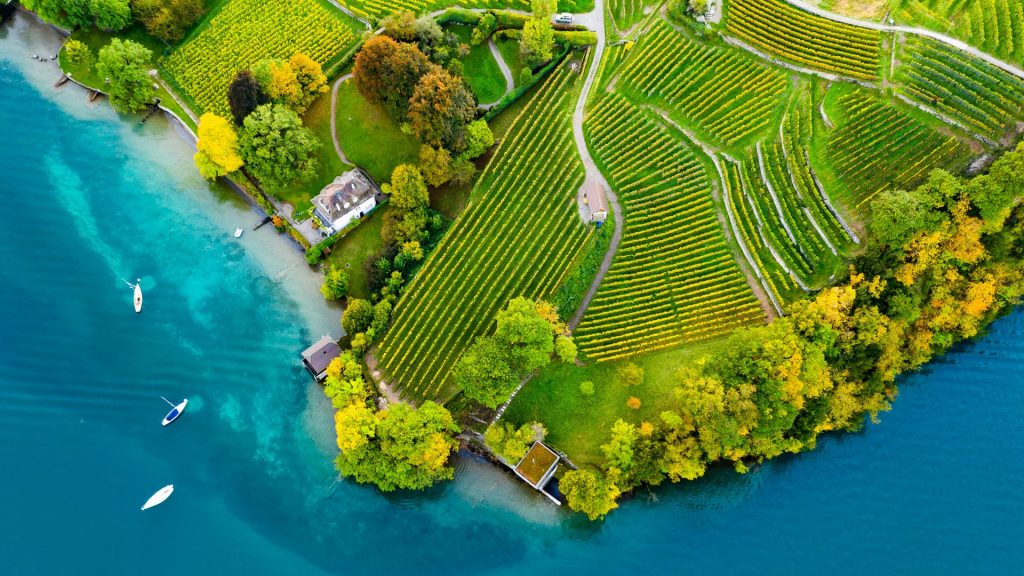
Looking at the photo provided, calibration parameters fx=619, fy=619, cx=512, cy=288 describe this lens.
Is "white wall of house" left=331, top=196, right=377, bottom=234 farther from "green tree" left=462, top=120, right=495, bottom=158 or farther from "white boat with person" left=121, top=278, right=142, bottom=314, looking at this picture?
"white boat with person" left=121, top=278, right=142, bottom=314

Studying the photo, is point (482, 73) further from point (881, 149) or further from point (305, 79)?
point (881, 149)

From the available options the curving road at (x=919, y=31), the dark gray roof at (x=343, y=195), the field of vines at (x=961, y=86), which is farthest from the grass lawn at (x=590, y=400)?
the curving road at (x=919, y=31)

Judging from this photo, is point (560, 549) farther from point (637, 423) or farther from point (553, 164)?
point (553, 164)

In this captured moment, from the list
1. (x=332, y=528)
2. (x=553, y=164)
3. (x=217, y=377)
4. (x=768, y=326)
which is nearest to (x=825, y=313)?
(x=768, y=326)

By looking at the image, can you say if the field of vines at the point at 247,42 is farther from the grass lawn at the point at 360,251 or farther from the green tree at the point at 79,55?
the grass lawn at the point at 360,251

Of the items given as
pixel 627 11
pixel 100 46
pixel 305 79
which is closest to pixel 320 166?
pixel 305 79
